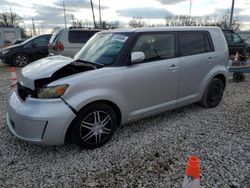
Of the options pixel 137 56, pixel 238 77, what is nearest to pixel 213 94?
pixel 137 56

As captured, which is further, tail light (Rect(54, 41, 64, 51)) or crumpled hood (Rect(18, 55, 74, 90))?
tail light (Rect(54, 41, 64, 51))

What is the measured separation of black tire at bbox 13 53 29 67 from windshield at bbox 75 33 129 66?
822cm

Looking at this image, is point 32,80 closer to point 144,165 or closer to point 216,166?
point 144,165

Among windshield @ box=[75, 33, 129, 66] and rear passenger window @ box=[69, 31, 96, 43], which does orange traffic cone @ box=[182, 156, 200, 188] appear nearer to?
windshield @ box=[75, 33, 129, 66]

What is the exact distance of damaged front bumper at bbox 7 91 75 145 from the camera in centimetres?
284

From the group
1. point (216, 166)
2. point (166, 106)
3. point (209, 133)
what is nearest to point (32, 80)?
point (166, 106)

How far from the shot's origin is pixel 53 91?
292cm

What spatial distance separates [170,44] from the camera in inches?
158

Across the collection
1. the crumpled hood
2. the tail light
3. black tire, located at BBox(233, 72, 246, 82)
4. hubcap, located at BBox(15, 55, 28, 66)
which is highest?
the crumpled hood

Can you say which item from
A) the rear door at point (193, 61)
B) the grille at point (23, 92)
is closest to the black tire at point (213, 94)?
the rear door at point (193, 61)

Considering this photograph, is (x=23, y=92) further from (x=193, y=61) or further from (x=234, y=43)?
(x=234, y=43)

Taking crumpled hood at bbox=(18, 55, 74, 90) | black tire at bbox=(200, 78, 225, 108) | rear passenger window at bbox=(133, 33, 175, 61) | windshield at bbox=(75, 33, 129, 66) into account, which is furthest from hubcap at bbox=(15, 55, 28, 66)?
black tire at bbox=(200, 78, 225, 108)

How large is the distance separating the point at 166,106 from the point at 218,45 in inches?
Result: 74.4

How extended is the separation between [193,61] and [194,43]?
1.32ft
